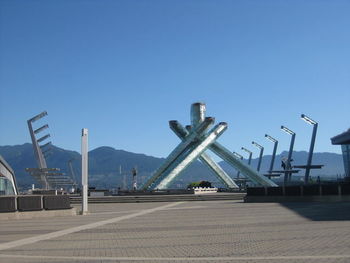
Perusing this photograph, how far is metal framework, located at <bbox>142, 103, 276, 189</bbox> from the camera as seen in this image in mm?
47156

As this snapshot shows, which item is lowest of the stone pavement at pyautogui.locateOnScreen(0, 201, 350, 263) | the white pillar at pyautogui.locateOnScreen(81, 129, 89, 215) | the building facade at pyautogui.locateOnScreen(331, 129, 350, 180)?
the stone pavement at pyautogui.locateOnScreen(0, 201, 350, 263)

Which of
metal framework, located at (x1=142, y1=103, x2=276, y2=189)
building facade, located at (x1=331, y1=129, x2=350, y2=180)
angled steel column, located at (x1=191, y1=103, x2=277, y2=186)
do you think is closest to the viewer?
metal framework, located at (x1=142, y1=103, x2=276, y2=189)

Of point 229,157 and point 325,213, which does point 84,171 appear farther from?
point 229,157

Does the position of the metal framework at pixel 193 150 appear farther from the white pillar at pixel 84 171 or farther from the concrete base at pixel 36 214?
Answer: the concrete base at pixel 36 214

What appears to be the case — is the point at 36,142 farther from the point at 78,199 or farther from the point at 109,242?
the point at 109,242

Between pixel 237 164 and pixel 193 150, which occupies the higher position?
pixel 193 150

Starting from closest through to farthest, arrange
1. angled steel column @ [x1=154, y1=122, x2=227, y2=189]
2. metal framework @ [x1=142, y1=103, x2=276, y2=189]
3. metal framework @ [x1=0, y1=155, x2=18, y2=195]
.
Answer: metal framework @ [x1=0, y1=155, x2=18, y2=195] → angled steel column @ [x1=154, y1=122, x2=227, y2=189] → metal framework @ [x1=142, y1=103, x2=276, y2=189]

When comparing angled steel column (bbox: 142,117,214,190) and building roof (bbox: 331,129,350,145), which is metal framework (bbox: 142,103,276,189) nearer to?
angled steel column (bbox: 142,117,214,190)

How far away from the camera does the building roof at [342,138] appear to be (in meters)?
49.9

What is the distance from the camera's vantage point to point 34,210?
21484mm

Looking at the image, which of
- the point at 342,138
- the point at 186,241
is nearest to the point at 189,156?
the point at 342,138

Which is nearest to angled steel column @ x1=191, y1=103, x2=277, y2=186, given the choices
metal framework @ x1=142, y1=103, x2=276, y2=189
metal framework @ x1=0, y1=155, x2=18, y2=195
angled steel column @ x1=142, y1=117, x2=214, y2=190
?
metal framework @ x1=142, y1=103, x2=276, y2=189

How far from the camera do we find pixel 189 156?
48.2 meters

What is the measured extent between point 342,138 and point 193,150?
1757cm
